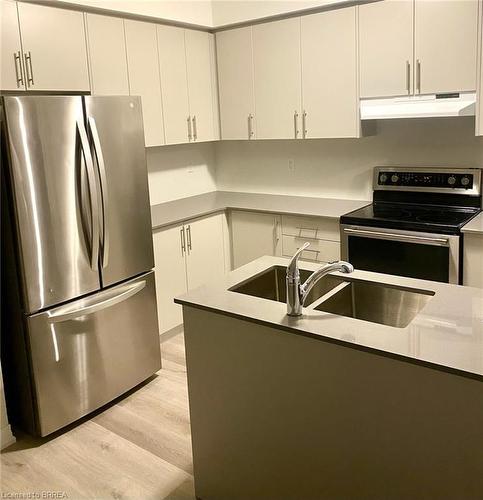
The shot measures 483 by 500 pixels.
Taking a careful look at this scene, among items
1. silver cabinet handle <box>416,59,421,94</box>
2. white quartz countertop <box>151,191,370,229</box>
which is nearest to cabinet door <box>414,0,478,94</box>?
silver cabinet handle <box>416,59,421,94</box>

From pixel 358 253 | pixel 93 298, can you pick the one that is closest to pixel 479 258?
pixel 358 253

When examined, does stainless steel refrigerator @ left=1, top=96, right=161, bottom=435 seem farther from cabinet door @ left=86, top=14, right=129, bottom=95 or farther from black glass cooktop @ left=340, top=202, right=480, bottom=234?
black glass cooktop @ left=340, top=202, right=480, bottom=234

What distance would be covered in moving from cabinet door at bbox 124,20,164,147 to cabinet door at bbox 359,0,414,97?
4.63ft

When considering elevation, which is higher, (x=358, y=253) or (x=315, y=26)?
(x=315, y=26)

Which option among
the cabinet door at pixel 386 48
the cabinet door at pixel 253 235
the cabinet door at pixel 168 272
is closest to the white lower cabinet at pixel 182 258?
the cabinet door at pixel 168 272

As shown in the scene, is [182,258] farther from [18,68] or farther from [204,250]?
[18,68]

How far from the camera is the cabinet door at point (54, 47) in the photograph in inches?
114

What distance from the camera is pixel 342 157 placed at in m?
4.07

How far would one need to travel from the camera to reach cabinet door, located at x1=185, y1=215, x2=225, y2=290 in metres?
3.88

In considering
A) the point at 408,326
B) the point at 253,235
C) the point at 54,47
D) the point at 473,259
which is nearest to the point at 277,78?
the point at 253,235

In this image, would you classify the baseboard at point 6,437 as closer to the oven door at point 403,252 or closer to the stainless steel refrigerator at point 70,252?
the stainless steel refrigerator at point 70,252

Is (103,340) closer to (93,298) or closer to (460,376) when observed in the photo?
(93,298)

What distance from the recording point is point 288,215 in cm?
385

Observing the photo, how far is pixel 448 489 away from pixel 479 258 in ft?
5.84
